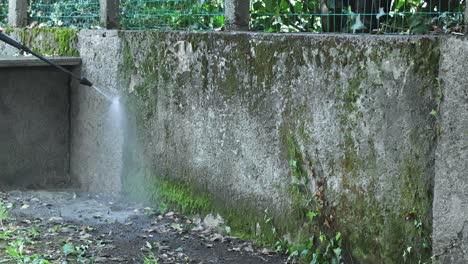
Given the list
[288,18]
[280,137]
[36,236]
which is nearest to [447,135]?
[280,137]

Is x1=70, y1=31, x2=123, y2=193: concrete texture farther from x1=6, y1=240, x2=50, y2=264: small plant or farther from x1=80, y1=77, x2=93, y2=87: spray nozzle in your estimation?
x1=6, y1=240, x2=50, y2=264: small plant

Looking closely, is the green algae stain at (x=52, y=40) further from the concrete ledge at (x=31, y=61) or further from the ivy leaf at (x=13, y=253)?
the ivy leaf at (x=13, y=253)

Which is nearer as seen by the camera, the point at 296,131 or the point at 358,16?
the point at 358,16

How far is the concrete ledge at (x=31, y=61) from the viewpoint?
7.88 m

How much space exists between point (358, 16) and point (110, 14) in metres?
3.15

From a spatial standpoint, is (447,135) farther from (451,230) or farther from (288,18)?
(288,18)

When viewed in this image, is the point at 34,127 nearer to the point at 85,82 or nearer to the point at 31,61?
the point at 31,61

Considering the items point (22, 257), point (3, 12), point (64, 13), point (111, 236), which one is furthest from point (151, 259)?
point (3, 12)

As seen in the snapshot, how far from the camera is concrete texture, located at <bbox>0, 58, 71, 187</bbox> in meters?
8.10

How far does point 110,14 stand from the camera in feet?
26.0

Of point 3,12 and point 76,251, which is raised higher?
point 3,12

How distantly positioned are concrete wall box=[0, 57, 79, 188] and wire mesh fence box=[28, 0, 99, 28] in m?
0.59

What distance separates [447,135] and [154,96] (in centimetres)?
314

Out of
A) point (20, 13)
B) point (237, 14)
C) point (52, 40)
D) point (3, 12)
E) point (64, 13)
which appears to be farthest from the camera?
point (3, 12)
